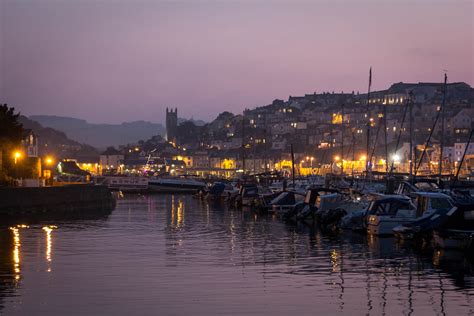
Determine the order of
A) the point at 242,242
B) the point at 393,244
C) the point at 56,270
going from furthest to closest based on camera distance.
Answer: the point at 242,242 < the point at 393,244 < the point at 56,270

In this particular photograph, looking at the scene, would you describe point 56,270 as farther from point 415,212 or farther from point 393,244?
point 415,212

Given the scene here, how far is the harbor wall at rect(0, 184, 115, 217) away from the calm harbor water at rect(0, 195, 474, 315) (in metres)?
15.8

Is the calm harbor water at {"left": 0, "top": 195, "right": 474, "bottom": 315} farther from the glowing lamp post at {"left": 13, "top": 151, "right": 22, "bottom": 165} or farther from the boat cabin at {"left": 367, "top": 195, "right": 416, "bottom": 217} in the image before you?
the glowing lamp post at {"left": 13, "top": 151, "right": 22, "bottom": 165}

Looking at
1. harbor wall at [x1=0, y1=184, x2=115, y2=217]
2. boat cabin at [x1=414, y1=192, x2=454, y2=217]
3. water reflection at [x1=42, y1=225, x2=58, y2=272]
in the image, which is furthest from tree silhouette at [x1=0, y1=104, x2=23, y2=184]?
boat cabin at [x1=414, y1=192, x2=454, y2=217]

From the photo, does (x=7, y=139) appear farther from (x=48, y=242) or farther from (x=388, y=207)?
(x=388, y=207)

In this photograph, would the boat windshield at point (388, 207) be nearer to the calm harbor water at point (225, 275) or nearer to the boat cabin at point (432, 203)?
the boat cabin at point (432, 203)

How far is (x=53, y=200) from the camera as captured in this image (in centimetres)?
6881

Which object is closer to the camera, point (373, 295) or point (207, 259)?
point (373, 295)

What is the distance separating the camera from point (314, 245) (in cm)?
3994

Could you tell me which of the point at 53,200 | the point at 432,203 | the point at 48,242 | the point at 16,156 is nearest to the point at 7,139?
the point at 16,156

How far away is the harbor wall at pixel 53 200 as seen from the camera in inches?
2457

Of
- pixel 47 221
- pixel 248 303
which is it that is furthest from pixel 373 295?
pixel 47 221

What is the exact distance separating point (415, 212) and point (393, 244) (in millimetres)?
3286

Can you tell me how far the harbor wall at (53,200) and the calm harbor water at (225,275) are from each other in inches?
622
